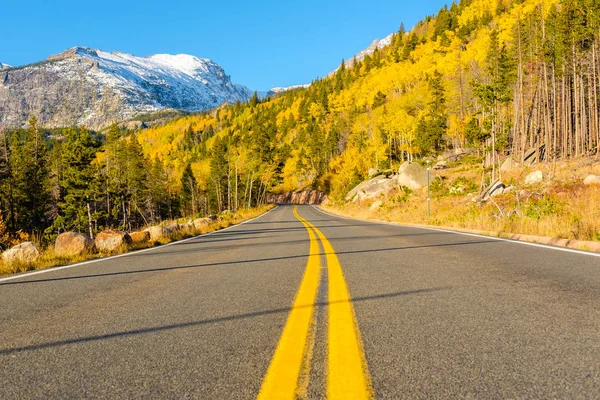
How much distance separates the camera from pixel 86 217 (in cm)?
3725

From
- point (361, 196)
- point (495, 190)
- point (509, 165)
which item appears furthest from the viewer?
point (361, 196)

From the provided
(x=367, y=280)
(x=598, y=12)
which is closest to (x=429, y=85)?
(x=598, y=12)

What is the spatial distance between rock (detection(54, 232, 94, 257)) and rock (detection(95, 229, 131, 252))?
→ 348 millimetres

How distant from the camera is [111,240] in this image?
9.42 meters

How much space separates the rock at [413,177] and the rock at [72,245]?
32117 millimetres

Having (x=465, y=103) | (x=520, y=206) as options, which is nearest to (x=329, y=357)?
(x=520, y=206)

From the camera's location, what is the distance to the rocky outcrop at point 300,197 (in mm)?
83500

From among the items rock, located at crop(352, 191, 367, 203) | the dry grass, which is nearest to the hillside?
the dry grass

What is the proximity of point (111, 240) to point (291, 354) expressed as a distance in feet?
29.4

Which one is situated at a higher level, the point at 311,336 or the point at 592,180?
the point at 592,180

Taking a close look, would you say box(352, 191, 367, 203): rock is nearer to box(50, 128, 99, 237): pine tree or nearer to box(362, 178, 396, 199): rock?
box(362, 178, 396, 199): rock

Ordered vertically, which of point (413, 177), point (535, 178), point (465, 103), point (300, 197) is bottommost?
point (300, 197)

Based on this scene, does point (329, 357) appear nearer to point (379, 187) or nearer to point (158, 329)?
point (158, 329)

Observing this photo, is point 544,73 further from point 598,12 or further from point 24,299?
point 24,299
